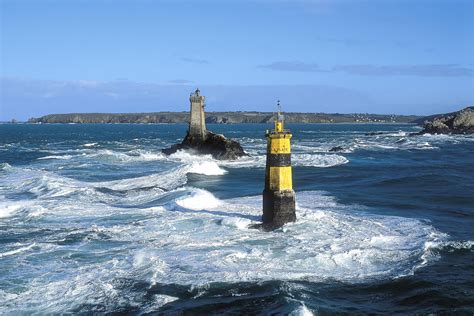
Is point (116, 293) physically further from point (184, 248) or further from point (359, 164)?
point (359, 164)

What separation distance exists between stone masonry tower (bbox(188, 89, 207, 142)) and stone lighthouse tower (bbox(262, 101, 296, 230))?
95.4 ft

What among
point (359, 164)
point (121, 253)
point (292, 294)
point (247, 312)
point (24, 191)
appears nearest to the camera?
point (247, 312)

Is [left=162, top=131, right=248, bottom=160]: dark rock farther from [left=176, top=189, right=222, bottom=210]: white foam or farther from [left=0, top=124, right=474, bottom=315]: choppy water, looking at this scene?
[left=176, top=189, right=222, bottom=210]: white foam

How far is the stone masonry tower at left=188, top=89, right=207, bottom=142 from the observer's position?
1688 inches

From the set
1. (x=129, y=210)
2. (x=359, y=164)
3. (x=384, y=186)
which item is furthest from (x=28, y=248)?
(x=359, y=164)

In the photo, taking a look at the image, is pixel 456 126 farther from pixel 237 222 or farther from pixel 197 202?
pixel 237 222

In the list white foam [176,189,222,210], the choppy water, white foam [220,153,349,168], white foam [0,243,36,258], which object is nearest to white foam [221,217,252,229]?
the choppy water

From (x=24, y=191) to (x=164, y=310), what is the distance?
1513 centimetres

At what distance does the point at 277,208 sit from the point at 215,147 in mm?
27584

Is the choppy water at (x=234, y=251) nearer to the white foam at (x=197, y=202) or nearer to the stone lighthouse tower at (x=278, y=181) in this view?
the white foam at (x=197, y=202)


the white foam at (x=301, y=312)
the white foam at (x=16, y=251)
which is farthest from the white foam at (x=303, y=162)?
the white foam at (x=301, y=312)

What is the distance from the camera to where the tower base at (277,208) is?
541 inches

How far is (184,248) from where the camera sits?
1234cm

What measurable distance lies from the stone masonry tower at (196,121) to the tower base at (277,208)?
29.1m
